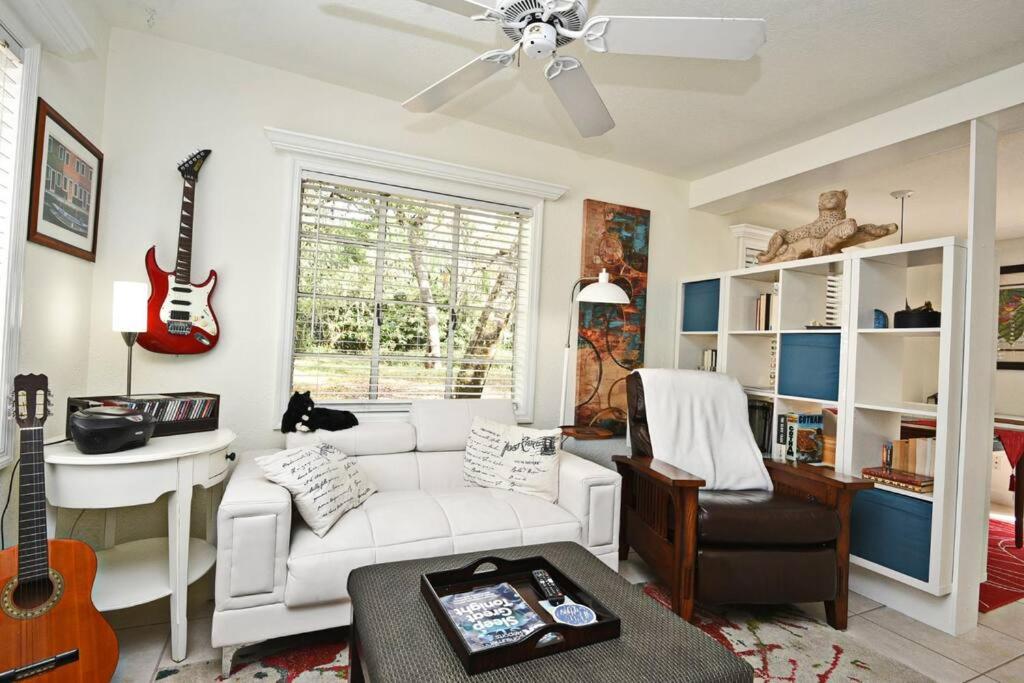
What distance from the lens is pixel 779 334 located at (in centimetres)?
310

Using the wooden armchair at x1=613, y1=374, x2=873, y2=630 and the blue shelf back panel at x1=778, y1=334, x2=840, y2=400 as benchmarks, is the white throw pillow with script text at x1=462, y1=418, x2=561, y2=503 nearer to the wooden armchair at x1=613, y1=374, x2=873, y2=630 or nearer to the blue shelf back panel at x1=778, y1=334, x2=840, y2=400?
the wooden armchair at x1=613, y1=374, x2=873, y2=630

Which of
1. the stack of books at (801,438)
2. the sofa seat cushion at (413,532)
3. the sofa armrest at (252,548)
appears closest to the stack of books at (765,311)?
the stack of books at (801,438)

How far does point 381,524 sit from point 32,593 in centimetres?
101

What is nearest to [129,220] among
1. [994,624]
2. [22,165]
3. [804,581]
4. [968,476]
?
[22,165]

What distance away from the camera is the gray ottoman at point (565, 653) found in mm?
1109

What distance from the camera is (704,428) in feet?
9.10

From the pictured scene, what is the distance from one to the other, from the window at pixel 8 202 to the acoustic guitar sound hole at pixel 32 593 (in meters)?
0.48

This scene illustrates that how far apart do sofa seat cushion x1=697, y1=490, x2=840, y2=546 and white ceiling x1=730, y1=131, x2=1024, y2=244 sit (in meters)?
2.21

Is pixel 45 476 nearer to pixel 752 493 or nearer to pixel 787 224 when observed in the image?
pixel 752 493

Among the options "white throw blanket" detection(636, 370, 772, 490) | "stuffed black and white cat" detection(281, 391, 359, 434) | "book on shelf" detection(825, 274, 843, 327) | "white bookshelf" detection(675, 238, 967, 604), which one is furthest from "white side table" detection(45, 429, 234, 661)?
"book on shelf" detection(825, 274, 843, 327)

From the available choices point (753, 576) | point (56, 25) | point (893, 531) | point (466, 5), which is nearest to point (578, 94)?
point (466, 5)

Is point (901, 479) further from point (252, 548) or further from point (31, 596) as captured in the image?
point (31, 596)

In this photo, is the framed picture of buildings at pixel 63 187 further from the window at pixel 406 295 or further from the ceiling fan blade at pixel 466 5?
the ceiling fan blade at pixel 466 5

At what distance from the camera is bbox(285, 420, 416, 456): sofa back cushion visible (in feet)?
8.05
